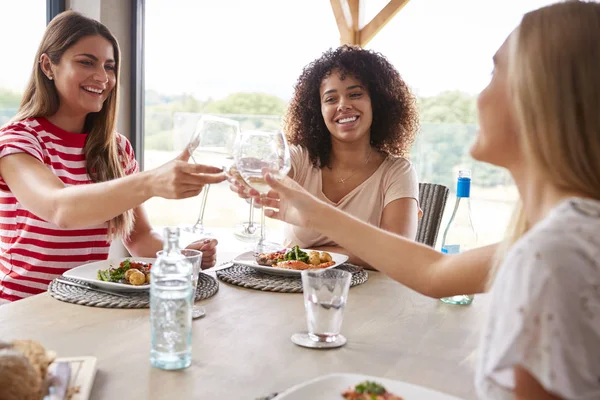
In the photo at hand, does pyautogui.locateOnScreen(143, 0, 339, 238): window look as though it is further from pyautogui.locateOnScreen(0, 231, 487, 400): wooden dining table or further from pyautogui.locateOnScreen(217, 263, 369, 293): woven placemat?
pyautogui.locateOnScreen(0, 231, 487, 400): wooden dining table

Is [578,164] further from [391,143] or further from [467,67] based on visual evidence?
[467,67]

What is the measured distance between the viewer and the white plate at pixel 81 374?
95 centimetres

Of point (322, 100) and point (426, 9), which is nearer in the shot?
point (322, 100)

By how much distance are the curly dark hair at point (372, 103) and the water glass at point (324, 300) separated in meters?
1.46

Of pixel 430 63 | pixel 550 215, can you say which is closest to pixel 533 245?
pixel 550 215

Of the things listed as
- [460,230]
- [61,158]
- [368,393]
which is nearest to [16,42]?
[61,158]

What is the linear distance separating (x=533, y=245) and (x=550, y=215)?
0.09 m

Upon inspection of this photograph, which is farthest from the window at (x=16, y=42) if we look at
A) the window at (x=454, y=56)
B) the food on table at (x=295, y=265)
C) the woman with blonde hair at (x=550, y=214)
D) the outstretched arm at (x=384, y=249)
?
the window at (x=454, y=56)

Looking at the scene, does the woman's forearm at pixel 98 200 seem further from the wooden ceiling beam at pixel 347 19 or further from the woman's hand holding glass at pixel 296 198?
the wooden ceiling beam at pixel 347 19

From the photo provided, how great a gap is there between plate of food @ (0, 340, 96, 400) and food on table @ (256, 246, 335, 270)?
0.88m

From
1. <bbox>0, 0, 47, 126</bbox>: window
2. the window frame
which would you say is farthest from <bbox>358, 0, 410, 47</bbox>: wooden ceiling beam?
<bbox>0, 0, 47, 126</bbox>: window

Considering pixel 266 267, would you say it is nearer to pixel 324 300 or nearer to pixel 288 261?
pixel 288 261

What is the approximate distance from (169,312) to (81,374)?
0.59 ft

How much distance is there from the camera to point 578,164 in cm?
82
